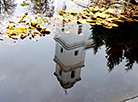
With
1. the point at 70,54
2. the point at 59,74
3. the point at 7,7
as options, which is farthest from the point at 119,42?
the point at 7,7

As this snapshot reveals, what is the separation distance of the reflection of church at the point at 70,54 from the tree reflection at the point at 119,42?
0.34m

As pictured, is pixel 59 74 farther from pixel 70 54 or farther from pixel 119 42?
pixel 119 42

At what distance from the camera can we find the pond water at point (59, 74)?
2.38m

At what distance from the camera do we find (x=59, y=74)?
2830mm

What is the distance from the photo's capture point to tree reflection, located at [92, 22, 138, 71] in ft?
11.7

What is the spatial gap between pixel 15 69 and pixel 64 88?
1.00 meters

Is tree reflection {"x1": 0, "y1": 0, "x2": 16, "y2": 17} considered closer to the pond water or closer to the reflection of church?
the pond water

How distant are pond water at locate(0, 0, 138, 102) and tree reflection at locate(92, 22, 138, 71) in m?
0.13

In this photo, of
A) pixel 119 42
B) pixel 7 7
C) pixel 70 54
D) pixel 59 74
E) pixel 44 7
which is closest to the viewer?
pixel 59 74

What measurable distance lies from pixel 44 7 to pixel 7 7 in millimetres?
1419

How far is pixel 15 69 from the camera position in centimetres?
282

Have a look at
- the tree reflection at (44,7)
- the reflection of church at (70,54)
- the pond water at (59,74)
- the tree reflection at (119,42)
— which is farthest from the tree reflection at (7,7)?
the tree reflection at (119,42)

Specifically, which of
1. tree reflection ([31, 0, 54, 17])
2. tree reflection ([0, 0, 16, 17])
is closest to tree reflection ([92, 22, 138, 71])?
tree reflection ([31, 0, 54, 17])

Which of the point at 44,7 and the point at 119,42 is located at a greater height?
the point at 44,7
